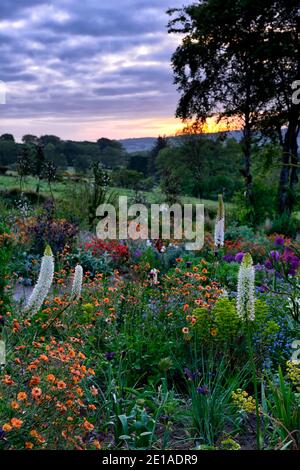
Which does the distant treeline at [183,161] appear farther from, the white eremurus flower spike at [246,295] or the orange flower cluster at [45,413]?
the white eremurus flower spike at [246,295]

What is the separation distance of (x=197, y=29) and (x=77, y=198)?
30.7ft

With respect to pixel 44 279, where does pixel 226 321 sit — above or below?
below

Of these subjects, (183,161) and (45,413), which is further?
(183,161)

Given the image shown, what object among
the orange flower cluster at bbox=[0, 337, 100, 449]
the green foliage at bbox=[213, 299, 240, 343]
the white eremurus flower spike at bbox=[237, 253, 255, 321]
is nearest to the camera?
the white eremurus flower spike at bbox=[237, 253, 255, 321]

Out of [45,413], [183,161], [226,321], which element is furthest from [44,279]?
[183,161]

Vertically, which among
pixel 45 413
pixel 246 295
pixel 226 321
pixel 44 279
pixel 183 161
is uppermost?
Result: pixel 183 161

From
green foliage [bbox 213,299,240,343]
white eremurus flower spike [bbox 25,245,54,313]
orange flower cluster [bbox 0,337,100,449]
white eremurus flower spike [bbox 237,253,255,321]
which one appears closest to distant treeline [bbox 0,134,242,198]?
green foliage [bbox 213,299,240,343]

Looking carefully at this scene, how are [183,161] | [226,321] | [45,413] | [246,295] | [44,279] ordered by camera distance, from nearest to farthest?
[246,295], [45,413], [44,279], [226,321], [183,161]

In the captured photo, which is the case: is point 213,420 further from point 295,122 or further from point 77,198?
point 295,122

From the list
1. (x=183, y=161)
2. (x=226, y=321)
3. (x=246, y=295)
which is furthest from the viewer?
(x=183, y=161)

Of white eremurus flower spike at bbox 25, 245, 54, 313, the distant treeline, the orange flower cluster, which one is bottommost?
the orange flower cluster

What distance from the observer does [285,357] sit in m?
5.04

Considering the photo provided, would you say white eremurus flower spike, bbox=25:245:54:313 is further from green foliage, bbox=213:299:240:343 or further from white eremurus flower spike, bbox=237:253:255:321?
white eremurus flower spike, bbox=237:253:255:321

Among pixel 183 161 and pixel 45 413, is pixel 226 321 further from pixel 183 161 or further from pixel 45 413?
pixel 183 161
